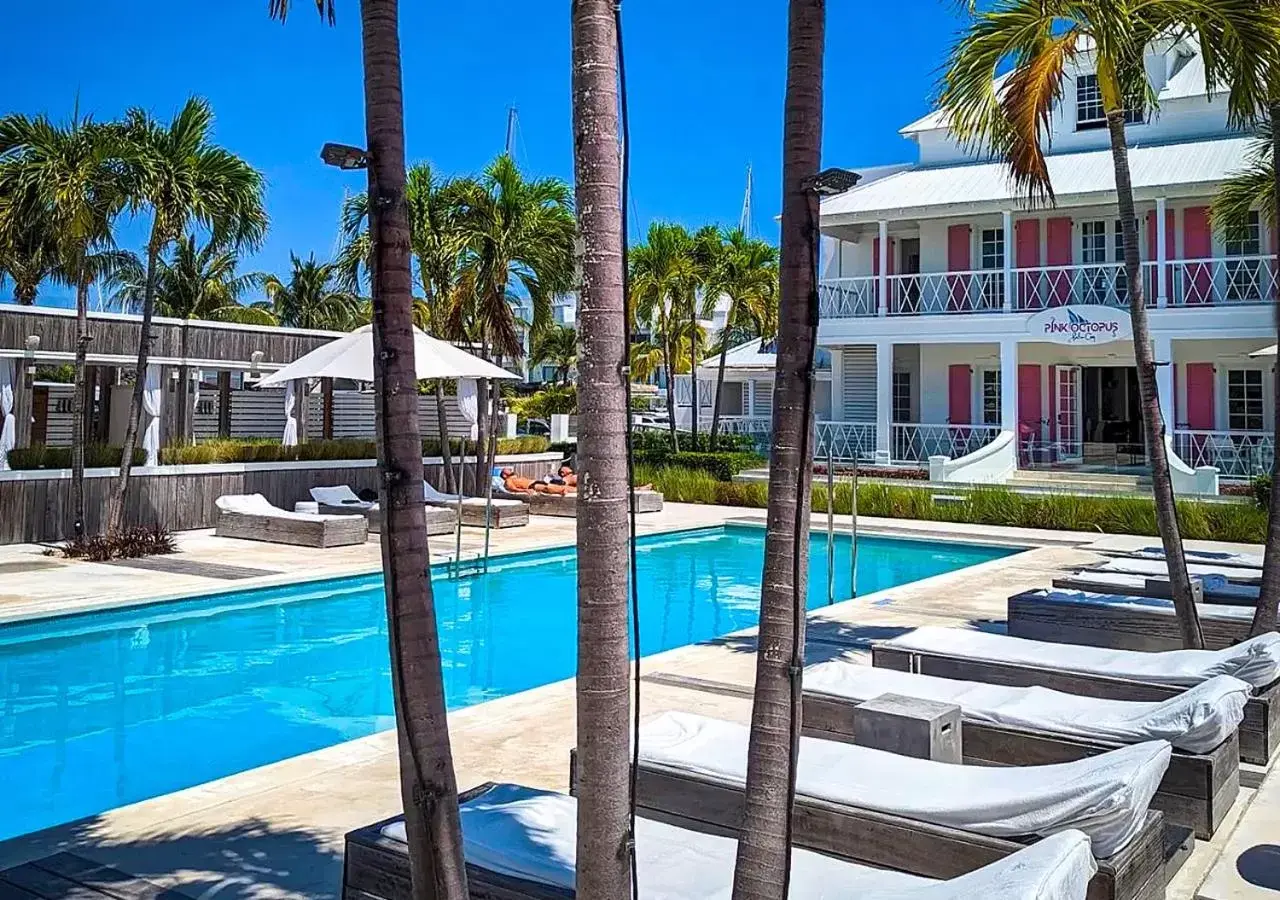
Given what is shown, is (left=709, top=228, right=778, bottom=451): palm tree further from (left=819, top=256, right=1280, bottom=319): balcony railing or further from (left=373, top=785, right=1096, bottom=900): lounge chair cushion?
(left=373, top=785, right=1096, bottom=900): lounge chair cushion

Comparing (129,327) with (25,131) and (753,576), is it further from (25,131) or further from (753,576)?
(753,576)

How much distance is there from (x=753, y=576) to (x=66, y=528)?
31.6 ft

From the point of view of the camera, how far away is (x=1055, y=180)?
22266 mm

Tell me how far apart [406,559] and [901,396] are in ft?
80.7

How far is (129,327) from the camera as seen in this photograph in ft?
52.7

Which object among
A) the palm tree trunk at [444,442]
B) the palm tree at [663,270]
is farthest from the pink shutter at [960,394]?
the palm tree trunk at [444,442]

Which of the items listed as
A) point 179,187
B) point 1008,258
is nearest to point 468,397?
point 179,187

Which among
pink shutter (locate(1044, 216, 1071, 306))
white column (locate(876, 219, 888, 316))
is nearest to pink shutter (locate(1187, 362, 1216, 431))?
pink shutter (locate(1044, 216, 1071, 306))

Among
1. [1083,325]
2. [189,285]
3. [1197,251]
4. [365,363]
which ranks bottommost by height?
[365,363]

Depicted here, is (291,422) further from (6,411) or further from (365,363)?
(365,363)

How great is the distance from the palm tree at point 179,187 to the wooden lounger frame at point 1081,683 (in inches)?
424

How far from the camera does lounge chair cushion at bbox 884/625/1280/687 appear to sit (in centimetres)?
559

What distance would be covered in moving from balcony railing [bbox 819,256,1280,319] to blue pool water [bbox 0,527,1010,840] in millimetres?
10273

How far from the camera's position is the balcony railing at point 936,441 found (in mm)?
23484
